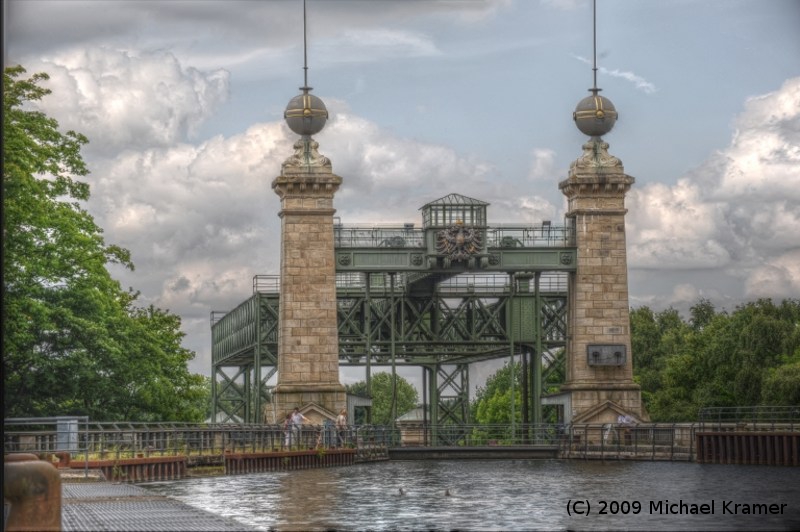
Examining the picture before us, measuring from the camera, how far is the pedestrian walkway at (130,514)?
16906 mm

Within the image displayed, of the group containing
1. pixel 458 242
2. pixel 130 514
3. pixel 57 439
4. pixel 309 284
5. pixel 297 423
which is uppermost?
pixel 458 242

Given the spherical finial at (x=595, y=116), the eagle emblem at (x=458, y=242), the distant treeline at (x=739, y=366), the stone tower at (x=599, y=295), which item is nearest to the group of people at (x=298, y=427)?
the eagle emblem at (x=458, y=242)

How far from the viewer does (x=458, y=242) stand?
57.9m

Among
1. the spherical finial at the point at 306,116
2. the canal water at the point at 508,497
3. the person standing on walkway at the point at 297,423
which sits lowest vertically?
the canal water at the point at 508,497

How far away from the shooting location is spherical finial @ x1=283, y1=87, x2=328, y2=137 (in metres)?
59.2

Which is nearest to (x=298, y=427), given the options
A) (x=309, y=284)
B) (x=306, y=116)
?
(x=309, y=284)

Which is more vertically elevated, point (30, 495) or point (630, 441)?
point (30, 495)

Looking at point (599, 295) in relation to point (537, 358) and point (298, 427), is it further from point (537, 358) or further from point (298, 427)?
point (298, 427)

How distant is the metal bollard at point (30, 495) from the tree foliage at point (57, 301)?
93.0ft

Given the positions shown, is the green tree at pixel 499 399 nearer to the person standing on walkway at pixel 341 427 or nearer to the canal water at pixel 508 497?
the person standing on walkway at pixel 341 427

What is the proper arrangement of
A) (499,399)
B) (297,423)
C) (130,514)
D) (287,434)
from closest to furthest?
(130,514) → (287,434) → (297,423) → (499,399)

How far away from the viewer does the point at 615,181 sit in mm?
59938

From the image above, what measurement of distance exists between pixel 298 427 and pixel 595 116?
19.4m

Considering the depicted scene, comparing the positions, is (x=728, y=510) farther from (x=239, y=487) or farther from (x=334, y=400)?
(x=334, y=400)
